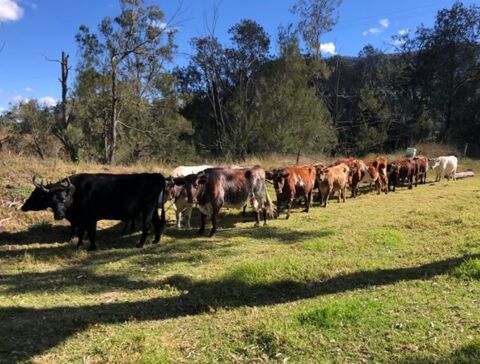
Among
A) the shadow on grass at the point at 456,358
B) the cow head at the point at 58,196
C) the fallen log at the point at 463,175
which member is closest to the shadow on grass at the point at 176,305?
the shadow on grass at the point at 456,358

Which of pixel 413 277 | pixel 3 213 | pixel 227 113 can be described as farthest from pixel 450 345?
pixel 227 113

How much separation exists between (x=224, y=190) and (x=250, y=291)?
4877 mm

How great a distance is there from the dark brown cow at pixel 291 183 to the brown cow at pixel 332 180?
33.5 inches

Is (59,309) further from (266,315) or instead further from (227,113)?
(227,113)

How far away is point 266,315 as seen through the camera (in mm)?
6250

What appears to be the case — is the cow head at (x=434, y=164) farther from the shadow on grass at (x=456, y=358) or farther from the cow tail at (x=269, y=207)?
the shadow on grass at (x=456, y=358)

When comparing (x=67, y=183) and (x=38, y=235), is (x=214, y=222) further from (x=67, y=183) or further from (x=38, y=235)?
(x=38, y=235)

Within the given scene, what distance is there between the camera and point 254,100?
1486 inches

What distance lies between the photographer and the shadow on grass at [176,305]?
573cm

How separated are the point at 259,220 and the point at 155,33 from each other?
21.2m

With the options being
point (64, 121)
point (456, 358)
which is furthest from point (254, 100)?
point (456, 358)

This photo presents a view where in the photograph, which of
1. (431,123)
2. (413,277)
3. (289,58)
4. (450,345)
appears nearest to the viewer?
(450,345)

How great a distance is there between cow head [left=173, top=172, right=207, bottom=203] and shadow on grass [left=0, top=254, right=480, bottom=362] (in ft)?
11.8

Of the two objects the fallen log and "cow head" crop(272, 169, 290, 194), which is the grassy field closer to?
"cow head" crop(272, 169, 290, 194)
